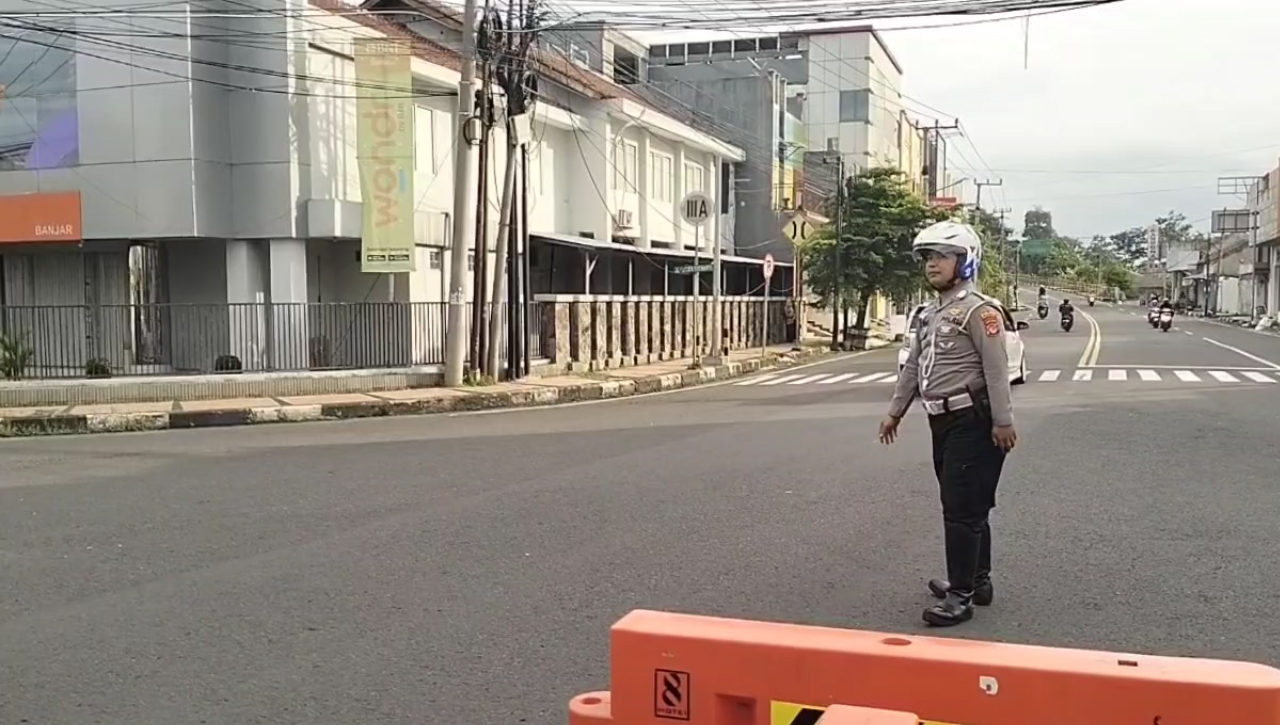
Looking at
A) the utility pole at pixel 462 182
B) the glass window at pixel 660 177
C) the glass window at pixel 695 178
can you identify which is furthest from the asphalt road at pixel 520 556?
the glass window at pixel 695 178

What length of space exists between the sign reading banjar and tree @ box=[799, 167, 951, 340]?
21.9 meters

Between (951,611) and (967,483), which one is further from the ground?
(967,483)

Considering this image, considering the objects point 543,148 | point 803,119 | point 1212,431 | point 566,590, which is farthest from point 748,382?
point 803,119

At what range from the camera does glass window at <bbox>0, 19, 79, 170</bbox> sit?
18.9 metres

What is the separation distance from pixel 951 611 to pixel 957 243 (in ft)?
5.56

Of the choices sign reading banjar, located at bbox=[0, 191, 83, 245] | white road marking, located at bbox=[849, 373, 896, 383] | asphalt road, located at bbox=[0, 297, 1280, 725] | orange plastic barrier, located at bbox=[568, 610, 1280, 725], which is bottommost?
white road marking, located at bbox=[849, 373, 896, 383]

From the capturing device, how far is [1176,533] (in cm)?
707

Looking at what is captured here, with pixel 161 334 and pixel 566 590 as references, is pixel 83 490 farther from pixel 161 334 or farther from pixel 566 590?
pixel 161 334

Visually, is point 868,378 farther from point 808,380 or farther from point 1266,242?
point 1266,242

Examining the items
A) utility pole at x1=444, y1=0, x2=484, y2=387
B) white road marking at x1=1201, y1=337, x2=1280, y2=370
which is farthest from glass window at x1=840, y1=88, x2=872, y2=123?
utility pole at x1=444, y1=0, x2=484, y2=387

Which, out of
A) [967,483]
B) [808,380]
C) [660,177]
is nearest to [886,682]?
[967,483]

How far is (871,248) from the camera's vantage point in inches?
1366

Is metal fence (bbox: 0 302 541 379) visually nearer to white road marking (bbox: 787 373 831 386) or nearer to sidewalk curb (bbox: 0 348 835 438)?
sidewalk curb (bbox: 0 348 835 438)

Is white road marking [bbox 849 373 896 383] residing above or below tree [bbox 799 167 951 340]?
below
